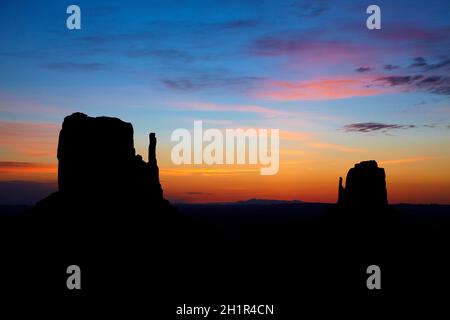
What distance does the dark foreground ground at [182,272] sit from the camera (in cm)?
6400

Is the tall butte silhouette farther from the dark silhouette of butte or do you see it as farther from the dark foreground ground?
the dark silhouette of butte

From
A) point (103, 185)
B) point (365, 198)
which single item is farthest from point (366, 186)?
point (103, 185)

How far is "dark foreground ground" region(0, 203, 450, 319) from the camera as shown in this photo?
64.0 meters

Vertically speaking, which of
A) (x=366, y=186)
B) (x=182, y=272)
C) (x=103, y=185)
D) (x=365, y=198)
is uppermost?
(x=103, y=185)

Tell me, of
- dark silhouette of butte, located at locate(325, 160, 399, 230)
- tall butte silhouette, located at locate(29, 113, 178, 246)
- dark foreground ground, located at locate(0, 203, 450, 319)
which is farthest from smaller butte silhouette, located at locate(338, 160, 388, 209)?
tall butte silhouette, located at locate(29, 113, 178, 246)

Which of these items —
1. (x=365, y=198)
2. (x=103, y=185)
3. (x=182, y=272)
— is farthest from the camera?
(x=365, y=198)

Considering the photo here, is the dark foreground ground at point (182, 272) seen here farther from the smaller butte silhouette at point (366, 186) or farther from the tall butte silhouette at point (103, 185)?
the smaller butte silhouette at point (366, 186)

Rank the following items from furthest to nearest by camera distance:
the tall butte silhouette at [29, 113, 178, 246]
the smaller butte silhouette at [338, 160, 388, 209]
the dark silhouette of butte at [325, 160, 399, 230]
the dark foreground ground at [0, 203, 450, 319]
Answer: the smaller butte silhouette at [338, 160, 388, 209] → the dark silhouette of butte at [325, 160, 399, 230] → the tall butte silhouette at [29, 113, 178, 246] → the dark foreground ground at [0, 203, 450, 319]

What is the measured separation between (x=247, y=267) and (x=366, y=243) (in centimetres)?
2992

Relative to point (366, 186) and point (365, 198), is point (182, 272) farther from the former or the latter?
point (366, 186)

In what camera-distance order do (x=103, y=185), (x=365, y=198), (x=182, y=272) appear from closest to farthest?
1. (x=182, y=272)
2. (x=103, y=185)
3. (x=365, y=198)

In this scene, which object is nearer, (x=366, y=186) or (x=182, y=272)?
(x=182, y=272)

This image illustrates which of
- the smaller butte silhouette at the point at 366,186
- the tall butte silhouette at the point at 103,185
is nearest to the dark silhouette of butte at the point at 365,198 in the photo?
the smaller butte silhouette at the point at 366,186

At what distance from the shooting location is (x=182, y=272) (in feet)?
235
